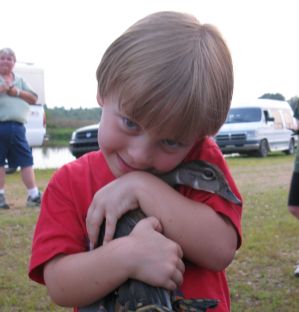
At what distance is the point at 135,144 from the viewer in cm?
123

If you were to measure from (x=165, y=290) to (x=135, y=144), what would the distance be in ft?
1.09

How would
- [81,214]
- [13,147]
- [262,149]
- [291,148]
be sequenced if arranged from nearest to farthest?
[81,214] < [13,147] < [262,149] < [291,148]

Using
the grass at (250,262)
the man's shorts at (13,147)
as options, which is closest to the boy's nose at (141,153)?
the grass at (250,262)

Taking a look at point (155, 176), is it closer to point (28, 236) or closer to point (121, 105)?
point (121, 105)

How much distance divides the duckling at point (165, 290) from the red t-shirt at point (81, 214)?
0.10 ft

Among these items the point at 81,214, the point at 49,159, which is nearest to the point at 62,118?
the point at 49,159

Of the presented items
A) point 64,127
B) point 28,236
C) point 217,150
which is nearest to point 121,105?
point 217,150

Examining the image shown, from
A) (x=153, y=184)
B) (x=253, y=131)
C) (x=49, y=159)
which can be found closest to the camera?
(x=153, y=184)

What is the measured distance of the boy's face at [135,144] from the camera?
4.00ft

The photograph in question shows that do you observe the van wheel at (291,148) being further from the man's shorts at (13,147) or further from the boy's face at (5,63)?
the boy's face at (5,63)

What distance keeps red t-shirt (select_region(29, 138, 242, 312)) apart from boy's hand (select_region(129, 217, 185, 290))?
0.45ft

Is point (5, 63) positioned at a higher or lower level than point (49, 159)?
higher

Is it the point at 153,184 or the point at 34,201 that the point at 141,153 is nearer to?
the point at 153,184

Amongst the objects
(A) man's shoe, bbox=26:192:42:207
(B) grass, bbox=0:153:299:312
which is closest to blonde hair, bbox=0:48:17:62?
(A) man's shoe, bbox=26:192:42:207
